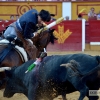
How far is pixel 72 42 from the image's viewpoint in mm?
11227

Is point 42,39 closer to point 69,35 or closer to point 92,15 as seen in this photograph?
point 69,35

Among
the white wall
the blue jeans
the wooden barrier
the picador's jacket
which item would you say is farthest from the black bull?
the white wall

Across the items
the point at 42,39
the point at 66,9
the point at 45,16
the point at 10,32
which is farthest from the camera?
the point at 66,9

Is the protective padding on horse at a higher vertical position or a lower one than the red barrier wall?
higher

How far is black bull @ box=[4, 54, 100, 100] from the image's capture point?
119 inches

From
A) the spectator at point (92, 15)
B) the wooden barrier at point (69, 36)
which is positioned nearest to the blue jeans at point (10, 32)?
the wooden barrier at point (69, 36)

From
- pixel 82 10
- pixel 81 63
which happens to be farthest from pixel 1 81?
pixel 82 10

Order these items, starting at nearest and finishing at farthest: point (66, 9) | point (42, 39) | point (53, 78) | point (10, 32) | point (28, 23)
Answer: point (53, 78) → point (28, 23) → point (10, 32) → point (42, 39) → point (66, 9)

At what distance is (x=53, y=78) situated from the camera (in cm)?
324

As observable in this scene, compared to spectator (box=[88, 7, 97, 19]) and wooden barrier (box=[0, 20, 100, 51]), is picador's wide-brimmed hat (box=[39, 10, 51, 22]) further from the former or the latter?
spectator (box=[88, 7, 97, 19])

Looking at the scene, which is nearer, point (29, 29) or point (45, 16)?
point (45, 16)

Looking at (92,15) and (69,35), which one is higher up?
(92,15)

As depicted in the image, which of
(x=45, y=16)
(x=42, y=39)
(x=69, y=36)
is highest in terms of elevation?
(x=45, y=16)

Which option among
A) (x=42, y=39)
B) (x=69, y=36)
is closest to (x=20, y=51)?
(x=42, y=39)
